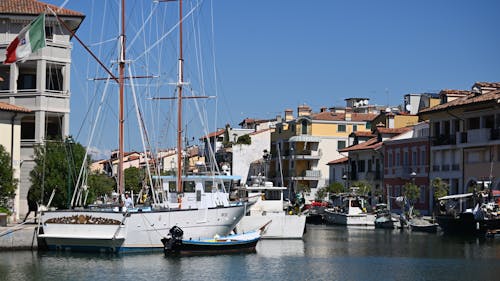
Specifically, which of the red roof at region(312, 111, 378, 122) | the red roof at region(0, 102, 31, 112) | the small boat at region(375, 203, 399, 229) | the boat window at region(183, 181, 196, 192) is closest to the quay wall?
the boat window at region(183, 181, 196, 192)

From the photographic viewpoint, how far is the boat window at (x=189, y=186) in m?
51.6

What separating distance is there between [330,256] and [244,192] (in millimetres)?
11117

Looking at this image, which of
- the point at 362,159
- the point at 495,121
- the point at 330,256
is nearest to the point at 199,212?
the point at 330,256

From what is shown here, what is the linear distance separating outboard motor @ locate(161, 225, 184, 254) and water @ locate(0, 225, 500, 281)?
0.55 meters

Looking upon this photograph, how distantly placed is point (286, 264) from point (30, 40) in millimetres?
14725

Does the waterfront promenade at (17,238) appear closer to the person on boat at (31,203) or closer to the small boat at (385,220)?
the person on boat at (31,203)

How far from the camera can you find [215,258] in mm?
45469

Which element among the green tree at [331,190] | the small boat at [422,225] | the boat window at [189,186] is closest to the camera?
the boat window at [189,186]

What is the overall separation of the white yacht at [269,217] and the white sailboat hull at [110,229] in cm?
739

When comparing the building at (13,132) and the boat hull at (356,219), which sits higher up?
the building at (13,132)

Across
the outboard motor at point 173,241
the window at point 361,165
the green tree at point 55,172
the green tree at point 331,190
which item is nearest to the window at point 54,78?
the green tree at point 55,172

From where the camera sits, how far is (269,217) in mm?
54688

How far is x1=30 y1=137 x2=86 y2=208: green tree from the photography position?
2135 inches

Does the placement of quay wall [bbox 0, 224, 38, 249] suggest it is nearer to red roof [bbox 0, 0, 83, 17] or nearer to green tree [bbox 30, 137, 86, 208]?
green tree [bbox 30, 137, 86, 208]
